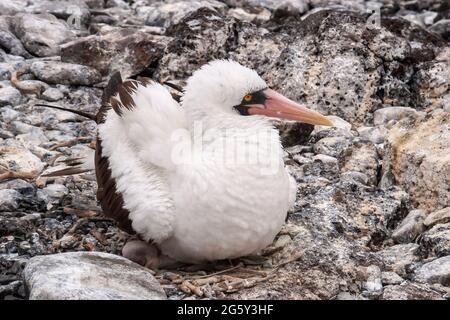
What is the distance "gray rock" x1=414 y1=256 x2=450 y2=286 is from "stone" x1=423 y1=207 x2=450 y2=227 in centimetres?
56

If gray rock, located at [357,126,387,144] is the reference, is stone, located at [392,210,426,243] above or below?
below

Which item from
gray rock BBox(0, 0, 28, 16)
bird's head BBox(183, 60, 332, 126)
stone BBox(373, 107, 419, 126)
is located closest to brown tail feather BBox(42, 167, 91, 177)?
bird's head BBox(183, 60, 332, 126)

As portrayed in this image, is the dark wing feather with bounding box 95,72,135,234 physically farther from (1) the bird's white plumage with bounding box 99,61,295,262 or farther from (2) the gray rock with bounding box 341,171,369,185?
(2) the gray rock with bounding box 341,171,369,185

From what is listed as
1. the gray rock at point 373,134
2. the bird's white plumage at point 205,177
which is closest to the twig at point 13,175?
the bird's white plumage at point 205,177

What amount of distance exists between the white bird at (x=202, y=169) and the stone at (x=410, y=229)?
2.67 feet

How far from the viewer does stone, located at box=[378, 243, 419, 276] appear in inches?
212

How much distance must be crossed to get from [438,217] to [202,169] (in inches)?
68.8

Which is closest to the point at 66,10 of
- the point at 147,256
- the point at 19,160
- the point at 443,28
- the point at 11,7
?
the point at 11,7

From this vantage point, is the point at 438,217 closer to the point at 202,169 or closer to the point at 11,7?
the point at 202,169

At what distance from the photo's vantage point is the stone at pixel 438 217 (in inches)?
228

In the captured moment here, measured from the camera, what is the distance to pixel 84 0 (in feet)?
35.6

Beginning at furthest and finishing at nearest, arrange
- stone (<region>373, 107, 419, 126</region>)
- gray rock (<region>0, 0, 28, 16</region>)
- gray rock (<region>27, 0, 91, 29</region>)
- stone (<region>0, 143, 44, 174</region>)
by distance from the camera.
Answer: gray rock (<region>27, 0, 91, 29</region>)
gray rock (<region>0, 0, 28, 16</region>)
stone (<region>373, 107, 419, 126</region>)
stone (<region>0, 143, 44, 174</region>)

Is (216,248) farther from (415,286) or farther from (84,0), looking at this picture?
(84,0)

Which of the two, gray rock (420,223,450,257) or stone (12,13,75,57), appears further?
stone (12,13,75,57)
